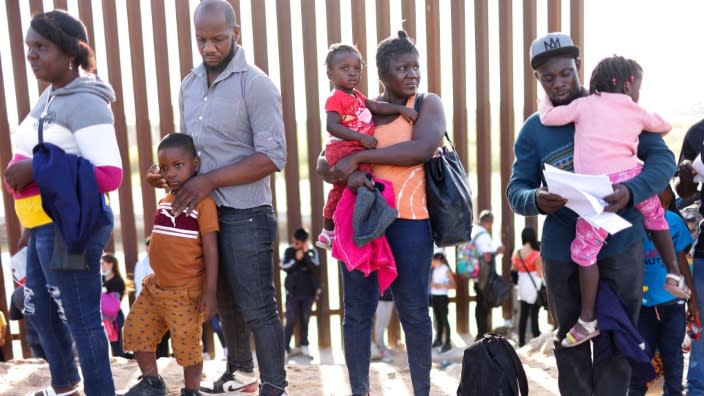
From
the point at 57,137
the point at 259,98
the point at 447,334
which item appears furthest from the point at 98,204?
the point at 447,334

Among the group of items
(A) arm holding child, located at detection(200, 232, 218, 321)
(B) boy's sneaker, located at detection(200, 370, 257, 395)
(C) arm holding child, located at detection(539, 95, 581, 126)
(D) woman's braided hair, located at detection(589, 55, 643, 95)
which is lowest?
(B) boy's sneaker, located at detection(200, 370, 257, 395)

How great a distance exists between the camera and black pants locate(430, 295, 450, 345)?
6.98 m

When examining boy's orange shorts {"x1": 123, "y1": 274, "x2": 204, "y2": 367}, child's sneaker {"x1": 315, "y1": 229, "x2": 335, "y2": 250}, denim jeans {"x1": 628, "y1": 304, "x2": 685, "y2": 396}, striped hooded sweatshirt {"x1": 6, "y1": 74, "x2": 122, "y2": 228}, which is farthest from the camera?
denim jeans {"x1": 628, "y1": 304, "x2": 685, "y2": 396}

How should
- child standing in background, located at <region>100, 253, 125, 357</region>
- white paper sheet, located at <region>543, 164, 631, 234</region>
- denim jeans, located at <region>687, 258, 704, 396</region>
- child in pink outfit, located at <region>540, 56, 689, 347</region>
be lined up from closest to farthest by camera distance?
white paper sheet, located at <region>543, 164, 631, 234</region>
child in pink outfit, located at <region>540, 56, 689, 347</region>
denim jeans, located at <region>687, 258, 704, 396</region>
child standing in background, located at <region>100, 253, 125, 357</region>

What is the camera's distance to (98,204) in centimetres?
275

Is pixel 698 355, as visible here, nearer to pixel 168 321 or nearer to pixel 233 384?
pixel 233 384

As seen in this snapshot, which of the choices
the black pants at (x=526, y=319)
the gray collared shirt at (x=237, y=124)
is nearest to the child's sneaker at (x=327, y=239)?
the gray collared shirt at (x=237, y=124)

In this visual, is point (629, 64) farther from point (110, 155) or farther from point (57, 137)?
point (57, 137)

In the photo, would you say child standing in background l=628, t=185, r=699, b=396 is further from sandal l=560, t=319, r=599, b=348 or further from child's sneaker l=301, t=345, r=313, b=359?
child's sneaker l=301, t=345, r=313, b=359

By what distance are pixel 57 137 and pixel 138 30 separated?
3919 mm

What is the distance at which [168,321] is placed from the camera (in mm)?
2984

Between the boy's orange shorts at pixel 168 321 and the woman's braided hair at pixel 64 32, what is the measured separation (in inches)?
39.3

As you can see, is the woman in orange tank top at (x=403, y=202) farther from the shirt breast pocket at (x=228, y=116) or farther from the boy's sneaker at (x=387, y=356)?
the boy's sneaker at (x=387, y=356)

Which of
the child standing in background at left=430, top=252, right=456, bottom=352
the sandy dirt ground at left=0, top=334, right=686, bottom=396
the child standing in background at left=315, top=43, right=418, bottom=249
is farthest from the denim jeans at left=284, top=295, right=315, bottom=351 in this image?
the child standing in background at left=315, top=43, right=418, bottom=249
